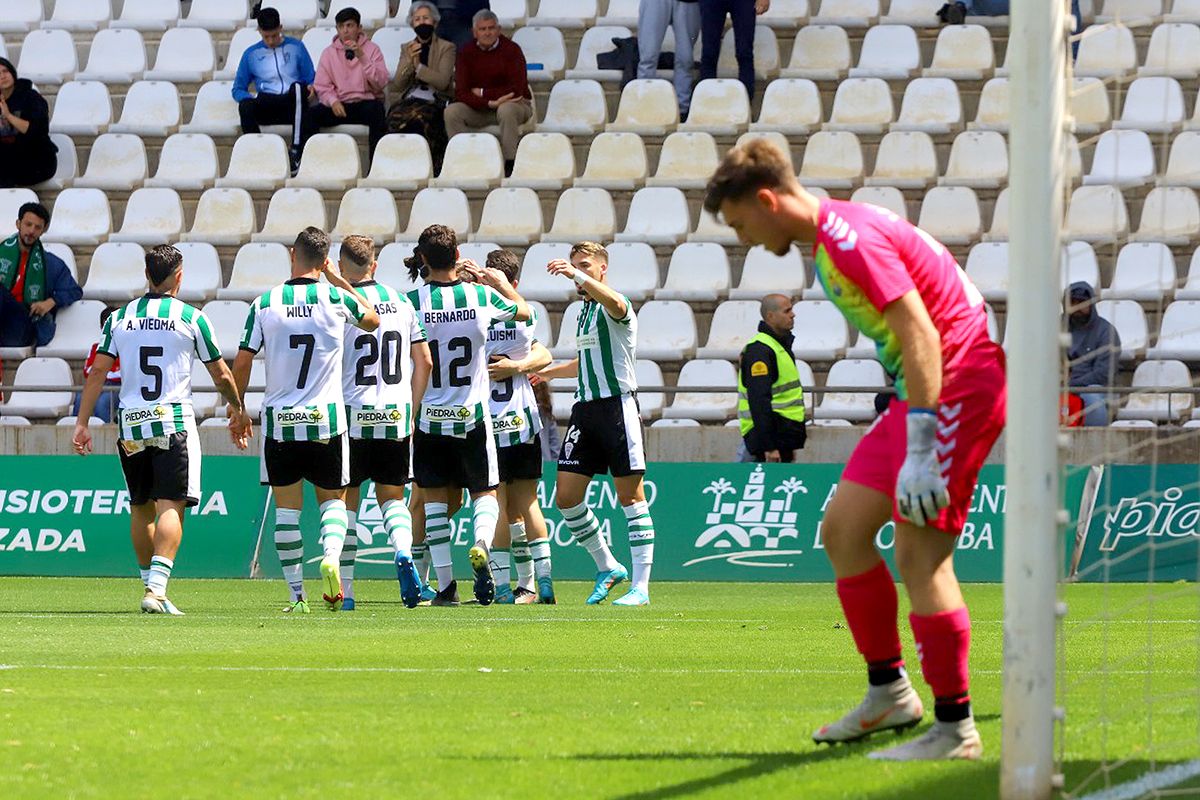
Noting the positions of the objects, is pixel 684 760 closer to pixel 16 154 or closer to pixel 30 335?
pixel 30 335

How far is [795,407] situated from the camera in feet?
53.1

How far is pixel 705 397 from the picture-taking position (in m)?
18.5

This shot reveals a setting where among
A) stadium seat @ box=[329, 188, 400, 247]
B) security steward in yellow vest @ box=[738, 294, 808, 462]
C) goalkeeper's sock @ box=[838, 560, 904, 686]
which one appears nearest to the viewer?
goalkeeper's sock @ box=[838, 560, 904, 686]

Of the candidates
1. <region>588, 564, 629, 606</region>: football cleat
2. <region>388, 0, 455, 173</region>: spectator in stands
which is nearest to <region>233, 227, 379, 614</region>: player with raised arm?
<region>588, 564, 629, 606</region>: football cleat

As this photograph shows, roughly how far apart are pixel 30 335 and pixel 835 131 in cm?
881

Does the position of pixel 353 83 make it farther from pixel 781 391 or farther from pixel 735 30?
pixel 781 391

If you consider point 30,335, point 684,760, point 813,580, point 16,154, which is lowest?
point 813,580

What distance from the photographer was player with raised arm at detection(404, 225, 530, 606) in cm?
1256

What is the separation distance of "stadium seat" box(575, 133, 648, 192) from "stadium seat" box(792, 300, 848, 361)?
275 cm

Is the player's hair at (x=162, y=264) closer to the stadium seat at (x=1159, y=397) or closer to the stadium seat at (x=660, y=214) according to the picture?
the stadium seat at (x=660, y=214)

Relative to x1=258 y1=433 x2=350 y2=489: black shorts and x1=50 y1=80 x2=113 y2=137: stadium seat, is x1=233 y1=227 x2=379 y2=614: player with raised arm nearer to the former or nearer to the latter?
x1=258 y1=433 x2=350 y2=489: black shorts

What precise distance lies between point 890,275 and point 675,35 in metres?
16.6

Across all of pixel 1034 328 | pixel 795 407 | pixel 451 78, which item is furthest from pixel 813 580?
pixel 1034 328

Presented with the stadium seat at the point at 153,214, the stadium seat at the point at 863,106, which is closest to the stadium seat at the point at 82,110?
the stadium seat at the point at 153,214
